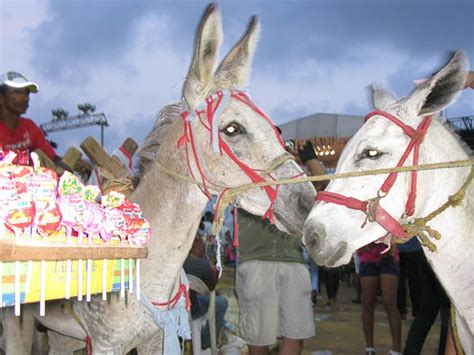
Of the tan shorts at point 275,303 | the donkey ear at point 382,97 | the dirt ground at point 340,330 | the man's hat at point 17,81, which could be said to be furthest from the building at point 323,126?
the donkey ear at point 382,97

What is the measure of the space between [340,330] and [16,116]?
7.36 metres

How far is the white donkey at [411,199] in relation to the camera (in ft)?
7.98

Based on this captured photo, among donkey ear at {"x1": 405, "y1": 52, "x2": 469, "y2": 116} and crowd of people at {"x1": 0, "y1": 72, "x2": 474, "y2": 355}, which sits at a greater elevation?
donkey ear at {"x1": 405, "y1": 52, "x2": 469, "y2": 116}

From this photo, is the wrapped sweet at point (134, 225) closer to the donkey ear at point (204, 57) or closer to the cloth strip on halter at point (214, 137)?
the cloth strip on halter at point (214, 137)

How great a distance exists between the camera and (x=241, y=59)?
326 cm

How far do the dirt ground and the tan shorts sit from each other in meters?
1.74

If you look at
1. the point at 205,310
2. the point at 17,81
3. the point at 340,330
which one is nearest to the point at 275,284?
the point at 205,310

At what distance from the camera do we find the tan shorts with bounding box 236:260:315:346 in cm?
467

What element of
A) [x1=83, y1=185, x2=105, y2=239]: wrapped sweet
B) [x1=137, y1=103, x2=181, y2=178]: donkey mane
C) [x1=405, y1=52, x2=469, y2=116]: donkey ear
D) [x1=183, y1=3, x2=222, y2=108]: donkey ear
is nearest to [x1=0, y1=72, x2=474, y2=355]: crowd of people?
[x1=137, y1=103, x2=181, y2=178]: donkey mane

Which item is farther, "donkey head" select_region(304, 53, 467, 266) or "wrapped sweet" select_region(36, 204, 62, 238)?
"donkey head" select_region(304, 53, 467, 266)

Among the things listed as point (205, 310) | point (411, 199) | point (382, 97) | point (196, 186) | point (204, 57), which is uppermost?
point (204, 57)

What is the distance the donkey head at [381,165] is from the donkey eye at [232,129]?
71cm

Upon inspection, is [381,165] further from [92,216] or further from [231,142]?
[92,216]

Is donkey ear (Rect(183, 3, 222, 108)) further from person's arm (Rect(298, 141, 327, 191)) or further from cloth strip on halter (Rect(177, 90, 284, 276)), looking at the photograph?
person's arm (Rect(298, 141, 327, 191))
